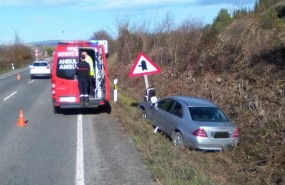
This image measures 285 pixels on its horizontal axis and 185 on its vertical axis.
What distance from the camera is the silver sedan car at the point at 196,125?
11.8m

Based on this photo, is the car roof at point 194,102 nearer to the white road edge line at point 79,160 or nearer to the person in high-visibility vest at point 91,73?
the white road edge line at point 79,160

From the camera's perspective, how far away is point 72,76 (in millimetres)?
17031

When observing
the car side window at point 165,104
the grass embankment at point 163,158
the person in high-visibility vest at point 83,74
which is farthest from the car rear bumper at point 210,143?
the person in high-visibility vest at point 83,74

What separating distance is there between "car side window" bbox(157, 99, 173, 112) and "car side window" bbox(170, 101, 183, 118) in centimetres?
35

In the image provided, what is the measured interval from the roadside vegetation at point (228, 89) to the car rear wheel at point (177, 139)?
1.23 ft

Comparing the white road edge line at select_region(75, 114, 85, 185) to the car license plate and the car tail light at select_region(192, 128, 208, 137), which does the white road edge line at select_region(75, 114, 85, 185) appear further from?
the car license plate

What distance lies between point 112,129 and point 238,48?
7.43 metres

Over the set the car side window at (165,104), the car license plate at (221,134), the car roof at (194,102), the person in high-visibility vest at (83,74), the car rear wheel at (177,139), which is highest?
the person in high-visibility vest at (83,74)

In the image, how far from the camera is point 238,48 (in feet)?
62.3

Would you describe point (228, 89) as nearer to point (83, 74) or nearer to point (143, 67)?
point (143, 67)

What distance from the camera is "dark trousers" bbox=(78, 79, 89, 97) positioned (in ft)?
54.7

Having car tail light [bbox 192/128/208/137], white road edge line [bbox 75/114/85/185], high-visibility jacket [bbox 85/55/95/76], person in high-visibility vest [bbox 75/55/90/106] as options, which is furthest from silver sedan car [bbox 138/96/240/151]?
high-visibility jacket [bbox 85/55/95/76]

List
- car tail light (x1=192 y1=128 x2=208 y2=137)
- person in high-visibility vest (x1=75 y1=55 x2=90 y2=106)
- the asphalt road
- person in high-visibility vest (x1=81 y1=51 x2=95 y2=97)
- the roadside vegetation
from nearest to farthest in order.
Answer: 1. the asphalt road
2. the roadside vegetation
3. car tail light (x1=192 y1=128 x2=208 y2=137)
4. person in high-visibility vest (x1=75 y1=55 x2=90 y2=106)
5. person in high-visibility vest (x1=81 y1=51 x2=95 y2=97)

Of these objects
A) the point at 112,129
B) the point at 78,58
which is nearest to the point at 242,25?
the point at 78,58
